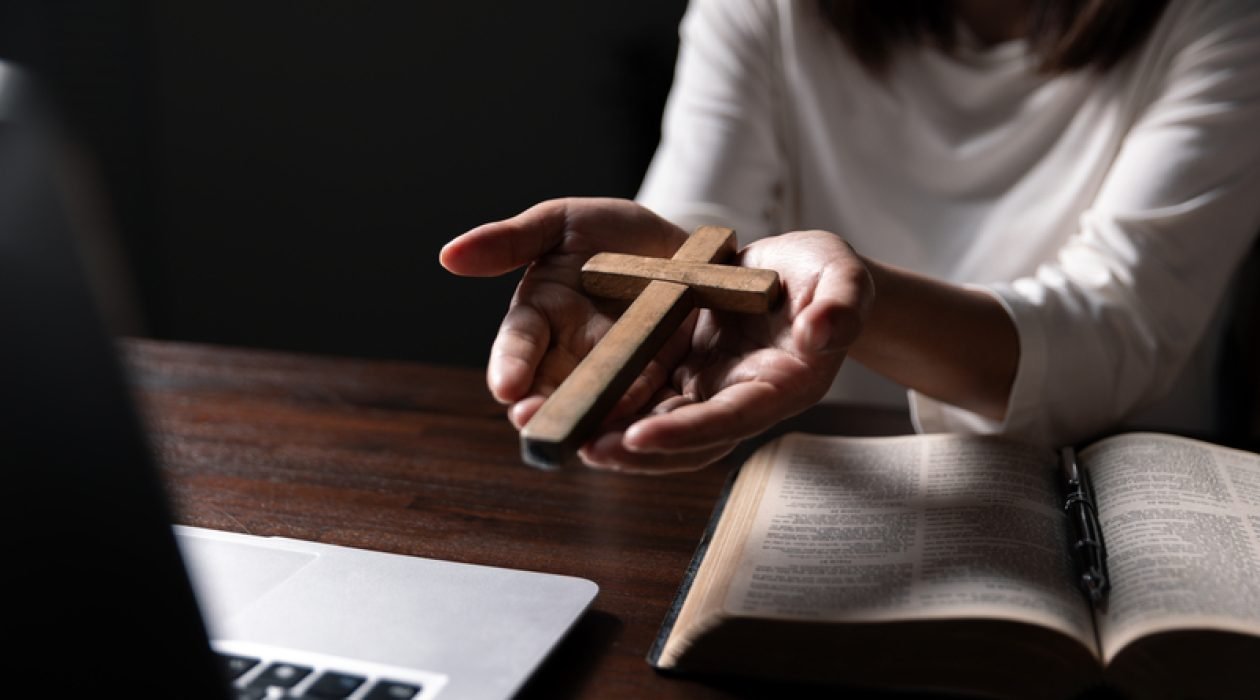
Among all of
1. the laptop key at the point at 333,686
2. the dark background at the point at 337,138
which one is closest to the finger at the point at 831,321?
the laptop key at the point at 333,686

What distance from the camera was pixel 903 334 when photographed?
1013 millimetres

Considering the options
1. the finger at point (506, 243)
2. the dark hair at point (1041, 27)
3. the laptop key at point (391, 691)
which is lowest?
the laptop key at point (391, 691)

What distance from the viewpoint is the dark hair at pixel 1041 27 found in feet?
4.52

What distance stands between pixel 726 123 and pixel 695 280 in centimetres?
71

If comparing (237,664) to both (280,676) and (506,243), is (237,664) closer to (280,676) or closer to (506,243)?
(280,676)

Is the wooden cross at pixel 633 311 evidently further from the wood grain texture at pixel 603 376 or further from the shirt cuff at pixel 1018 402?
the shirt cuff at pixel 1018 402

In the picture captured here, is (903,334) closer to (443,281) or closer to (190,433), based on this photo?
(190,433)

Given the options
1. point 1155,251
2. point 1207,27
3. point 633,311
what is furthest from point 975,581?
point 1207,27

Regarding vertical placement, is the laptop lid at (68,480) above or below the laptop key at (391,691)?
above

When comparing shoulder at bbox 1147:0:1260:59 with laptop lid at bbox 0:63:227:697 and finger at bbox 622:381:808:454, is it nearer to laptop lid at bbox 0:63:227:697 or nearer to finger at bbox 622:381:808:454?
finger at bbox 622:381:808:454

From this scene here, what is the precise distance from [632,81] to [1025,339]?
1.66 m

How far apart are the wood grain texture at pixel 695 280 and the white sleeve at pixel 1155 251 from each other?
31 cm

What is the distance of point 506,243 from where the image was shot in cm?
90

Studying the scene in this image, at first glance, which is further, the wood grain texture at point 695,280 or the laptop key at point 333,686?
the wood grain texture at point 695,280
